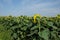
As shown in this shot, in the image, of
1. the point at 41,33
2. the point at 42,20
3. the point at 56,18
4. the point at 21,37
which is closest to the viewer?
the point at 41,33

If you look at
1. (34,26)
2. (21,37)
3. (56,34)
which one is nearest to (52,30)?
(56,34)

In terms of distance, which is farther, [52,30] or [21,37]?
[21,37]

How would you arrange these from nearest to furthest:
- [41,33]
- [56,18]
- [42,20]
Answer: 1. [41,33]
2. [42,20]
3. [56,18]

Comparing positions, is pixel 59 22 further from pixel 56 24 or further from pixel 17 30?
pixel 17 30

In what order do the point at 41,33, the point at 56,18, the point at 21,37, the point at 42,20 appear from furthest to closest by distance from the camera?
1. the point at 21,37
2. the point at 56,18
3. the point at 42,20
4. the point at 41,33

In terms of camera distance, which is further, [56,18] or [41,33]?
[56,18]

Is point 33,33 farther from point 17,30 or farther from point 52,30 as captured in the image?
Answer: point 17,30

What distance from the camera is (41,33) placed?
21.7 ft

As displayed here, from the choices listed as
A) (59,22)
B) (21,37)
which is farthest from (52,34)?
(21,37)

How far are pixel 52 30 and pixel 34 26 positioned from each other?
66 centimetres

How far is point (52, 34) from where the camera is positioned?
22.0 ft

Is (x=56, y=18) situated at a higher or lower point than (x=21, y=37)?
higher

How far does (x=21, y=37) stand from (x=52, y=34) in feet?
6.31

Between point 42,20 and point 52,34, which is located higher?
point 42,20
